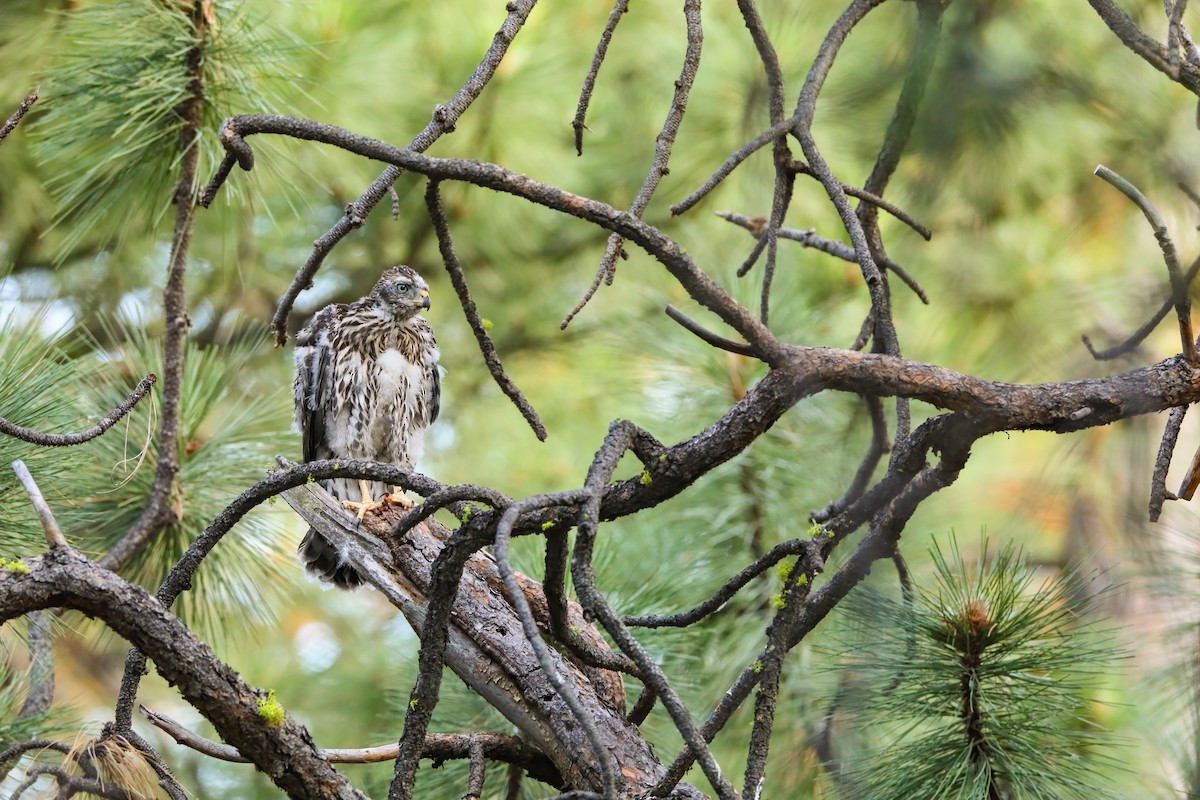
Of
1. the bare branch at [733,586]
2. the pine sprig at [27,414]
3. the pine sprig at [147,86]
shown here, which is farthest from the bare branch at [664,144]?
the pine sprig at [147,86]

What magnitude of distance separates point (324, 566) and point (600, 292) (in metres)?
3.25

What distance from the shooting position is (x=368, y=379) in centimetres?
372

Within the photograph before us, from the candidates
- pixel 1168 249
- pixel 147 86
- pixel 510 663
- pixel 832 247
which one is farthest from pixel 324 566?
pixel 1168 249

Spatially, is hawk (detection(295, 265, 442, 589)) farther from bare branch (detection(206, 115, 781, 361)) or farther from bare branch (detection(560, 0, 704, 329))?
bare branch (detection(206, 115, 781, 361))

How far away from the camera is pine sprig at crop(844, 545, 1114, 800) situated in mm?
2250

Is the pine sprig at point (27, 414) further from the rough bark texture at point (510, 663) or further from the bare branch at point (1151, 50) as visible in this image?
the bare branch at point (1151, 50)

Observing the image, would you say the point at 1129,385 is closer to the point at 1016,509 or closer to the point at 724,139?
the point at 1016,509

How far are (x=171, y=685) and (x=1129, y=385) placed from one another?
4.82 ft

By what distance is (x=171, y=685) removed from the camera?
5.86 ft

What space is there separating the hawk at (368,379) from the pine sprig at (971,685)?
179 cm

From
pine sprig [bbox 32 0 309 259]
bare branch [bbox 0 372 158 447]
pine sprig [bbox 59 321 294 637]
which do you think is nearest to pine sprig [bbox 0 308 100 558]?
pine sprig [bbox 59 321 294 637]

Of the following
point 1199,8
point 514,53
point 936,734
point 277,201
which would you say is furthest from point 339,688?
point 1199,8

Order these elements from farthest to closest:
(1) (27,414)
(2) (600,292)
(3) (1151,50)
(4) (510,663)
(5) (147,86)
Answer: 1. (2) (600,292)
2. (5) (147,86)
3. (1) (27,414)
4. (4) (510,663)
5. (3) (1151,50)

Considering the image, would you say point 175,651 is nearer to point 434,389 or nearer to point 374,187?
point 374,187
